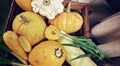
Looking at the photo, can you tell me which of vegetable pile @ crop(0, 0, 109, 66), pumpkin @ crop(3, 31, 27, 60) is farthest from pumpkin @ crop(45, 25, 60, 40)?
pumpkin @ crop(3, 31, 27, 60)

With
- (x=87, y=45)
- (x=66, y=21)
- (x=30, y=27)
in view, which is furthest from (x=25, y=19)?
(x=87, y=45)

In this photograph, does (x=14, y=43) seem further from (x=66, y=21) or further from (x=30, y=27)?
(x=66, y=21)

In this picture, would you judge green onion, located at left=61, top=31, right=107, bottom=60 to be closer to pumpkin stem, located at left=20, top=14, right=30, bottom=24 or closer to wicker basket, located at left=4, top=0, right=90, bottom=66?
wicker basket, located at left=4, top=0, right=90, bottom=66

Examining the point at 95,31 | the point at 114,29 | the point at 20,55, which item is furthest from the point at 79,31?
the point at 20,55

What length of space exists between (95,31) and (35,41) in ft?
1.09

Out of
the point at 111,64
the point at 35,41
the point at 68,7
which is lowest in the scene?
the point at 111,64

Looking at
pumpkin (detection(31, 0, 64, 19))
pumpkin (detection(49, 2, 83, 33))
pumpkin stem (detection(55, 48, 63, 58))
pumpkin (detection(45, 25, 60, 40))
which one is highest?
pumpkin (detection(31, 0, 64, 19))

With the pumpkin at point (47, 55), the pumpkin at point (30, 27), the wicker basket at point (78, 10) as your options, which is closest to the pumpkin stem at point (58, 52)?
the pumpkin at point (47, 55)

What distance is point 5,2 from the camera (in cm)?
132

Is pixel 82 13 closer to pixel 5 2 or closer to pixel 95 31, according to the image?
pixel 95 31

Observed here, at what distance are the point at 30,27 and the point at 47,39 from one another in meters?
0.09

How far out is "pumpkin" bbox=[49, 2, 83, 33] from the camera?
1.06 meters

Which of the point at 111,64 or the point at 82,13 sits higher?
the point at 82,13

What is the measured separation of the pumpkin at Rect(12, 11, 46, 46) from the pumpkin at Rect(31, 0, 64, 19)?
42 millimetres
